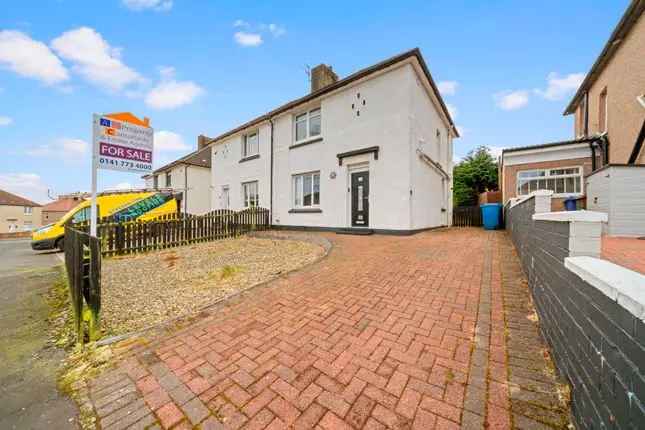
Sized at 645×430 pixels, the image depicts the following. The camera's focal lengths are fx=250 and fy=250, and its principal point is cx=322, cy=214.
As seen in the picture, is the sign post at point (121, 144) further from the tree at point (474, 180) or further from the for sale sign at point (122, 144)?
Answer: the tree at point (474, 180)

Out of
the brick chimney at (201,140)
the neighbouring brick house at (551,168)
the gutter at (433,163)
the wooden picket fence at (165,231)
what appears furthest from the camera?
the brick chimney at (201,140)

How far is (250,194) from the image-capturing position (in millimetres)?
15062

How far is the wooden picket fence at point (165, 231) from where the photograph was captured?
7793mm

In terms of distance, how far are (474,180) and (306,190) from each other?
21.7 m

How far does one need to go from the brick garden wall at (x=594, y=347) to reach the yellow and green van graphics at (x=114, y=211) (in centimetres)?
1266

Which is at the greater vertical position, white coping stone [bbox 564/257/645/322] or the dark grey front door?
the dark grey front door

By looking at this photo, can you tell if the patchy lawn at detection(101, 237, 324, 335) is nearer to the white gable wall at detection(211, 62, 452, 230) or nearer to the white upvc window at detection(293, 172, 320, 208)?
the white gable wall at detection(211, 62, 452, 230)

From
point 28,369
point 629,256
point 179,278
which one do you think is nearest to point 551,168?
point 629,256

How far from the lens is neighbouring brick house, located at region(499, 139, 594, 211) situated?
1296cm

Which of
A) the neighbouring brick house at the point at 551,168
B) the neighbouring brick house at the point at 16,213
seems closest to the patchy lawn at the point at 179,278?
the neighbouring brick house at the point at 551,168

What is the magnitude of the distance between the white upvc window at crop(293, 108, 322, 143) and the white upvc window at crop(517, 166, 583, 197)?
1208cm

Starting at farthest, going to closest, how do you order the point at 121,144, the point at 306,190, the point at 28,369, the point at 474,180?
1. the point at 474,180
2. the point at 306,190
3. the point at 121,144
4. the point at 28,369

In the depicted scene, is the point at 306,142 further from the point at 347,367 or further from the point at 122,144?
the point at 347,367

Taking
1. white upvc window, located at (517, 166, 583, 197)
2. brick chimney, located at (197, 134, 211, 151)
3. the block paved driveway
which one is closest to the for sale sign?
the block paved driveway
